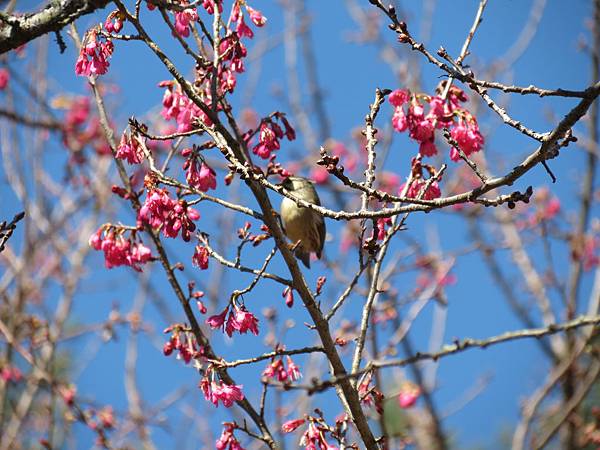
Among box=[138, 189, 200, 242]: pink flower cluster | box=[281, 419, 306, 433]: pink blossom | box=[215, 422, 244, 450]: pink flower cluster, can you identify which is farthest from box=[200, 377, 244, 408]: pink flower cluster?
box=[138, 189, 200, 242]: pink flower cluster

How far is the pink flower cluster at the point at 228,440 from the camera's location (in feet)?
8.88

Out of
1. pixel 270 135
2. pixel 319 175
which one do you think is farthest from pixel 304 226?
pixel 319 175

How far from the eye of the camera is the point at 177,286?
2.96m

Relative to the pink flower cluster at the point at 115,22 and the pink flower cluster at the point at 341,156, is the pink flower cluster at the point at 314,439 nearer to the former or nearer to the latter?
the pink flower cluster at the point at 115,22

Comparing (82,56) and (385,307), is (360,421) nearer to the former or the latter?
(82,56)

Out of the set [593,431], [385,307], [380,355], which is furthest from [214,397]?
[593,431]

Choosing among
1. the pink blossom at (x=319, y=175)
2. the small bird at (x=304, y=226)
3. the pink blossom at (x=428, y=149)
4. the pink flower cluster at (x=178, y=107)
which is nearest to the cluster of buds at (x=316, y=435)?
the pink blossom at (x=428, y=149)

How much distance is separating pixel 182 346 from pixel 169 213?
652 mm

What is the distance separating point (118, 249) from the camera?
2.87 m

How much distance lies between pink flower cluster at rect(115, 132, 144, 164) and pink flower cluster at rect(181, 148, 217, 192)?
6.9 inches

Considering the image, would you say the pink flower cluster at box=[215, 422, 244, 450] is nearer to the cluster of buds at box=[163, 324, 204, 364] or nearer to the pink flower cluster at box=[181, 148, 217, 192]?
the cluster of buds at box=[163, 324, 204, 364]

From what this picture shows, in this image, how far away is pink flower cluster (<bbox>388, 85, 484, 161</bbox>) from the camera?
2818 mm

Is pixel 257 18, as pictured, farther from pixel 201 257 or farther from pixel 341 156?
pixel 341 156

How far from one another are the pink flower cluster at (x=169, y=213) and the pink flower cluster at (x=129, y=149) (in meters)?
0.21
